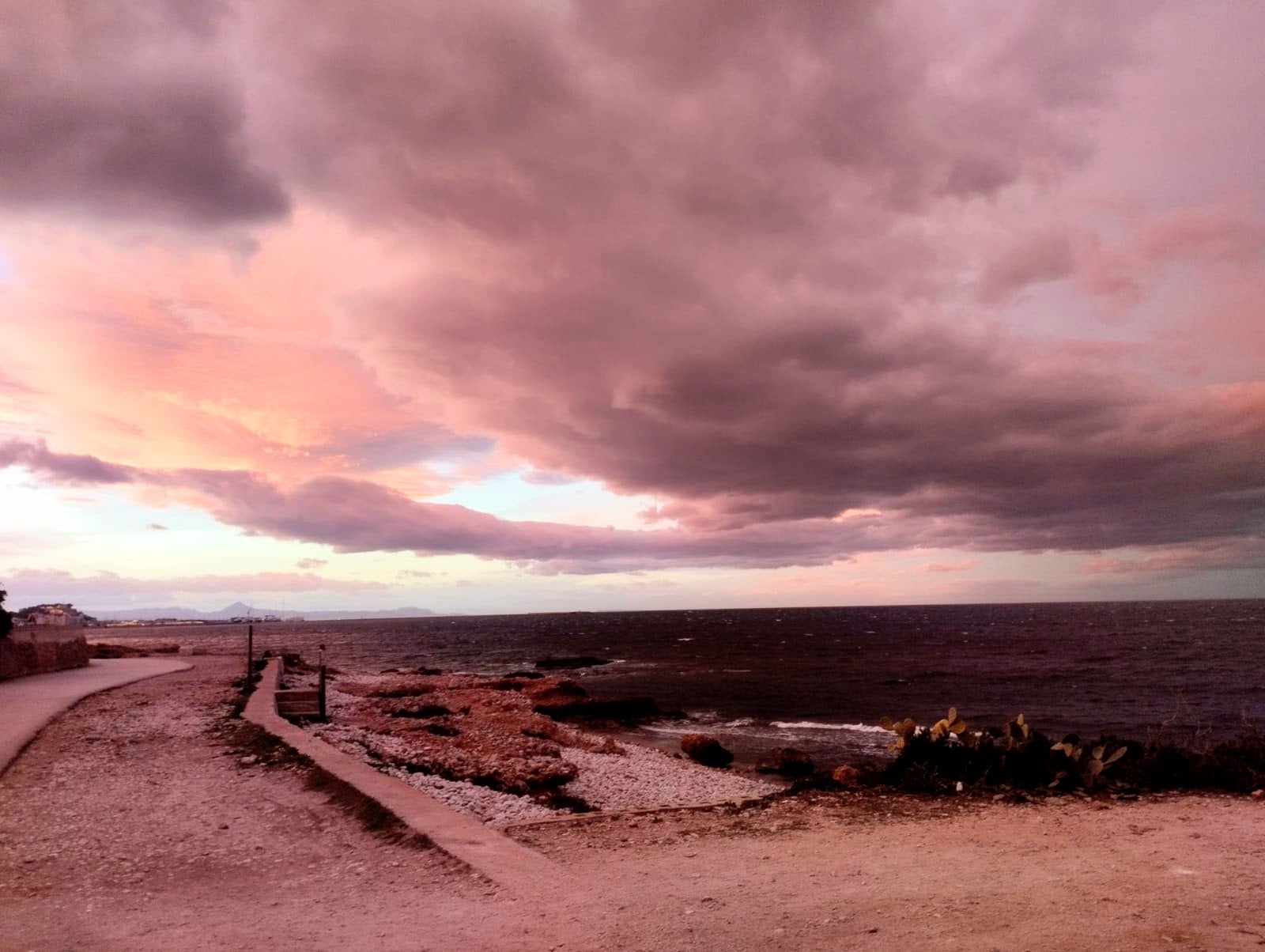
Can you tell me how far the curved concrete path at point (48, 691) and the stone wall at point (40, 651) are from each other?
505 millimetres

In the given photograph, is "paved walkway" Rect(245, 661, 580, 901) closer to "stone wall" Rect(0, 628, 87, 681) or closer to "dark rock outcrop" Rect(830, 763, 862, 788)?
"dark rock outcrop" Rect(830, 763, 862, 788)

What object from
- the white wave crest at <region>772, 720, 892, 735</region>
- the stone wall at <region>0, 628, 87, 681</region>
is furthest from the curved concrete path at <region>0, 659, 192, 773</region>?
the white wave crest at <region>772, 720, 892, 735</region>

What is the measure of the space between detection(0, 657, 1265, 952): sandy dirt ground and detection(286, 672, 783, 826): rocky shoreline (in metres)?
2.61

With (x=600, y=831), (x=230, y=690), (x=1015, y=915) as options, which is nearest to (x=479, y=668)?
(x=230, y=690)

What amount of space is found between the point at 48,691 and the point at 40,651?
402 inches

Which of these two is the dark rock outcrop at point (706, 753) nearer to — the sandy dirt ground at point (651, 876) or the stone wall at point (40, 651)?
the sandy dirt ground at point (651, 876)

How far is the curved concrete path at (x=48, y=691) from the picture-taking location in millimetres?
15946

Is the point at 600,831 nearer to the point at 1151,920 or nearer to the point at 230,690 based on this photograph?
the point at 1151,920

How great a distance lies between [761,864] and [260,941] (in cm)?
493

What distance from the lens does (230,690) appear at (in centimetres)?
2495

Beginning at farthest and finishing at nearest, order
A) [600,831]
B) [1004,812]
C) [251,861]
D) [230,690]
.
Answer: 1. [230,690]
2. [1004,812]
3. [600,831]
4. [251,861]

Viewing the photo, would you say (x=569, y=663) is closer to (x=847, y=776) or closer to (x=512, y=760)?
(x=512, y=760)

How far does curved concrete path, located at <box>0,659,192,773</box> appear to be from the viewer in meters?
15.9

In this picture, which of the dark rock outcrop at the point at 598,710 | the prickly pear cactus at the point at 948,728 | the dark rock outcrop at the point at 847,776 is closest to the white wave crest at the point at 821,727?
the dark rock outcrop at the point at 598,710
